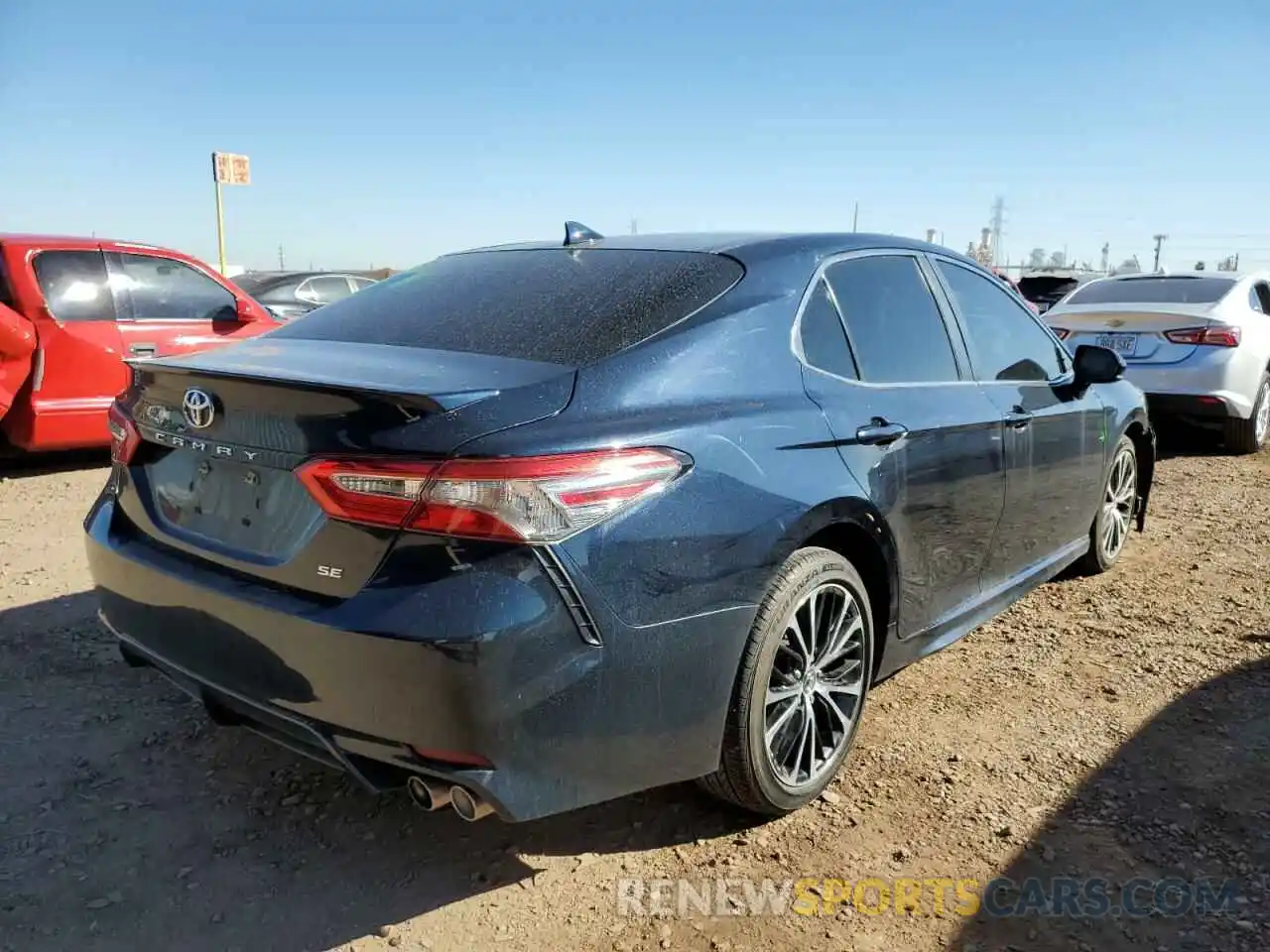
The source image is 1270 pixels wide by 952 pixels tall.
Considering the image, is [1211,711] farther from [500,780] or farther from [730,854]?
[500,780]

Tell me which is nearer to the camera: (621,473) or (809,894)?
(621,473)

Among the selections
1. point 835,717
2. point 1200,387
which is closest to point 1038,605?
point 835,717

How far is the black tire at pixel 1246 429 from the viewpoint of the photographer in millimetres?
7945

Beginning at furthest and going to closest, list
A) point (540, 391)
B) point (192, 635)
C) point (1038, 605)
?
1. point (1038, 605)
2. point (192, 635)
3. point (540, 391)

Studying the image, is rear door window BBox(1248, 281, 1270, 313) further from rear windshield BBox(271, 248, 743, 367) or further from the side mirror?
rear windshield BBox(271, 248, 743, 367)

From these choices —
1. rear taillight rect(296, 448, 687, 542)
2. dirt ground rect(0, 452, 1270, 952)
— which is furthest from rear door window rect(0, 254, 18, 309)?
rear taillight rect(296, 448, 687, 542)

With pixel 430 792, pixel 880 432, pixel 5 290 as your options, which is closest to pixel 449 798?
pixel 430 792

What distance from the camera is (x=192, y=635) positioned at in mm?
2367

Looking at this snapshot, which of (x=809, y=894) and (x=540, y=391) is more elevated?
(x=540, y=391)

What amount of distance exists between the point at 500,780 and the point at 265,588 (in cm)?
69

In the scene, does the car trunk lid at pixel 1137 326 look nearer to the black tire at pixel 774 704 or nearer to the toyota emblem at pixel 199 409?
the black tire at pixel 774 704

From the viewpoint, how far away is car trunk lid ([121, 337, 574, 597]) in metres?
2.05

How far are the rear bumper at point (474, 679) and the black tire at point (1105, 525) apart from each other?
2976mm

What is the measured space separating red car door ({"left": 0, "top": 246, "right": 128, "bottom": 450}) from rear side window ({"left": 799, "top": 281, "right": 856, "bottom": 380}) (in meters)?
5.24
